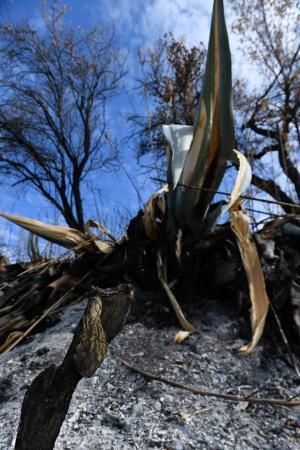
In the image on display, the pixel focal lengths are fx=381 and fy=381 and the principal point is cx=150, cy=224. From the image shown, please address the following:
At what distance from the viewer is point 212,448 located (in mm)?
486

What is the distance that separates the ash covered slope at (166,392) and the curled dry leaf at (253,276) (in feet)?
0.15

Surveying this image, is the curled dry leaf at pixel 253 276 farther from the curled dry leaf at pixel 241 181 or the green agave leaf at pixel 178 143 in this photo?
the green agave leaf at pixel 178 143

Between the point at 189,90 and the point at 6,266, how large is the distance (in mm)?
8147

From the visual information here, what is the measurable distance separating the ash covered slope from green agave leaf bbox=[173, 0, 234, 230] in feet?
0.89

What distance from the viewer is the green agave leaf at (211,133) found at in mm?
840

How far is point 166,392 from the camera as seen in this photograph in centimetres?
60

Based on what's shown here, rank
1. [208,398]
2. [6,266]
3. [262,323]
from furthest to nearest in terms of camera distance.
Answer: [6,266] < [262,323] < [208,398]

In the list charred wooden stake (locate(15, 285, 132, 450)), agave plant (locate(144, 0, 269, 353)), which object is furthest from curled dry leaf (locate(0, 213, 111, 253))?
charred wooden stake (locate(15, 285, 132, 450))

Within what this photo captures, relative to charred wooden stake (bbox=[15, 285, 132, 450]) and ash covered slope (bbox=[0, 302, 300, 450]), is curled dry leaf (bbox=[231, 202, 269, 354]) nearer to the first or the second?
ash covered slope (bbox=[0, 302, 300, 450])

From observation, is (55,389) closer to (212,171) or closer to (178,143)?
(212,171)

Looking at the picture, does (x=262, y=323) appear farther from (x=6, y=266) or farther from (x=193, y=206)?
(x=6, y=266)

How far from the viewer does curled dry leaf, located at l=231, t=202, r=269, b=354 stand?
2.41ft

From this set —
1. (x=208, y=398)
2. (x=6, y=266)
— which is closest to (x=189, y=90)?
(x=6, y=266)

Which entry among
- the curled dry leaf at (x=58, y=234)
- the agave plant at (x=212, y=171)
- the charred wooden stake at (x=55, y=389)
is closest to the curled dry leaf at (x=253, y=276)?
the agave plant at (x=212, y=171)
